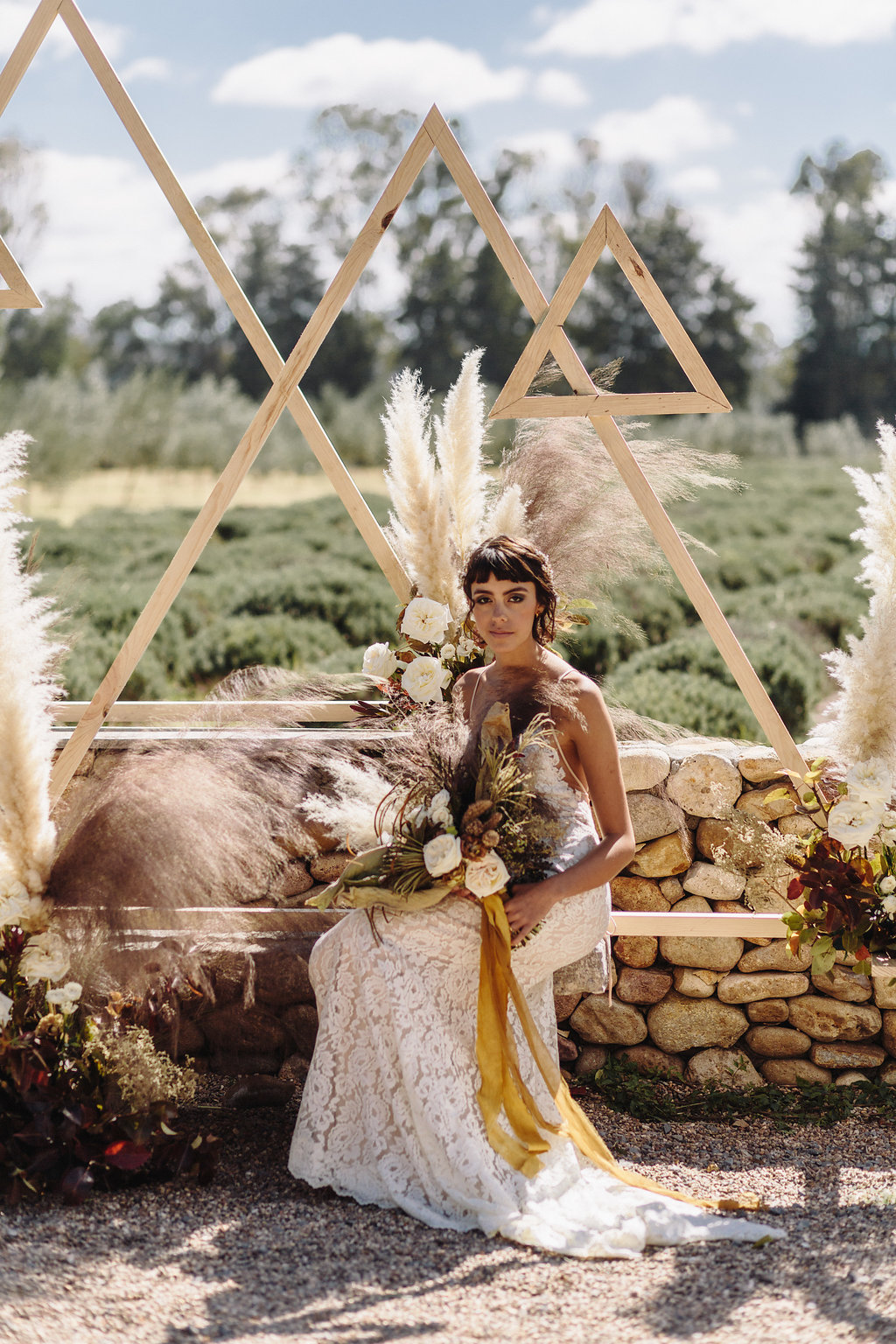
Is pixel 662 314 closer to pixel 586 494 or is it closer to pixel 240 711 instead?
pixel 586 494

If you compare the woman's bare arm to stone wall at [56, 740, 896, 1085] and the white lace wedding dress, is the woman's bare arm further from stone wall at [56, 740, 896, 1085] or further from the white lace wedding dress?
stone wall at [56, 740, 896, 1085]

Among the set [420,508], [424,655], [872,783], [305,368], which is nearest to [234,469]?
[305,368]

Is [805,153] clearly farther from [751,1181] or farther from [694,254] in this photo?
[751,1181]

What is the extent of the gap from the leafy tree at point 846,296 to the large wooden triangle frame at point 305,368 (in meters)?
16.6

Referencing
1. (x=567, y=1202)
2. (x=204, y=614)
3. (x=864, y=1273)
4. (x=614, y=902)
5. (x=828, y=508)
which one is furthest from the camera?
(x=828, y=508)

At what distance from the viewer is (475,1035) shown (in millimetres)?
2766

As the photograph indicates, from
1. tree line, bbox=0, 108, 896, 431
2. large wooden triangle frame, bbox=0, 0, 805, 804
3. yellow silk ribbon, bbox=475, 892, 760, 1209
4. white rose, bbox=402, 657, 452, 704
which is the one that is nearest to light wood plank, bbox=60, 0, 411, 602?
large wooden triangle frame, bbox=0, 0, 805, 804

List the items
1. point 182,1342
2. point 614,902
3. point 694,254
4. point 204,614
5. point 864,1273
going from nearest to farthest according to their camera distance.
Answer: point 182,1342
point 864,1273
point 614,902
point 204,614
point 694,254

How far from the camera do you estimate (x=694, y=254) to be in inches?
698

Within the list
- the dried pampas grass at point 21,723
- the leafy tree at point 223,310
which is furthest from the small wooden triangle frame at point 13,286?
the leafy tree at point 223,310

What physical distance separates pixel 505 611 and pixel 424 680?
0.37m

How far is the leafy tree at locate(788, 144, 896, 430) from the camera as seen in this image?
60.5 feet

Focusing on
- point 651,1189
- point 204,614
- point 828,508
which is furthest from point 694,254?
point 651,1189

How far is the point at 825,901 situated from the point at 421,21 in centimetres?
1496
